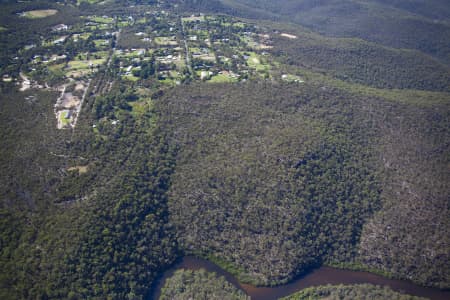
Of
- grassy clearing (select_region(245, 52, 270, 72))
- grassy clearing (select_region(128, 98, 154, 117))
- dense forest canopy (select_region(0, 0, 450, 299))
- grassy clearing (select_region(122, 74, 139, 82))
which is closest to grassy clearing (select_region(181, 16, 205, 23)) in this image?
grassy clearing (select_region(245, 52, 270, 72))

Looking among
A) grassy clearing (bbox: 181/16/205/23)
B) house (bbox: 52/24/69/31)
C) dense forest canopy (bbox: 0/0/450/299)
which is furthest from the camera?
grassy clearing (bbox: 181/16/205/23)

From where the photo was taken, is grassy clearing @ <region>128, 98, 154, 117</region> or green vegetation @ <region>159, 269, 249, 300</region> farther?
grassy clearing @ <region>128, 98, 154, 117</region>

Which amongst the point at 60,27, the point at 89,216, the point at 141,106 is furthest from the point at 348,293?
the point at 60,27

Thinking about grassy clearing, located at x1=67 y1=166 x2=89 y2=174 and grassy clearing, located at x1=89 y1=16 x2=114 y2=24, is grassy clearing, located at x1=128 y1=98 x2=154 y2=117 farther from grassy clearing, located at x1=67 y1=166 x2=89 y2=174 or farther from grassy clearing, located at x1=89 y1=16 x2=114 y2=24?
grassy clearing, located at x1=89 y1=16 x2=114 y2=24

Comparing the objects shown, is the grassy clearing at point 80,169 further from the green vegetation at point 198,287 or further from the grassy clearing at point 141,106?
the green vegetation at point 198,287

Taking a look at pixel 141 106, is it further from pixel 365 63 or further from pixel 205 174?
pixel 365 63

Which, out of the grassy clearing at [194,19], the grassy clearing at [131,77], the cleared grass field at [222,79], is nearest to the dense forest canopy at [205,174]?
the cleared grass field at [222,79]

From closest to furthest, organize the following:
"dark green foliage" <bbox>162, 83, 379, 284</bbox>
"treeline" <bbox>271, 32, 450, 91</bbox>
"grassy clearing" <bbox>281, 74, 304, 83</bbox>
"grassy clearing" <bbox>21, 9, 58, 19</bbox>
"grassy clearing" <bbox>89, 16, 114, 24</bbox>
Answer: "dark green foliage" <bbox>162, 83, 379, 284</bbox>
"grassy clearing" <bbox>281, 74, 304, 83</bbox>
"treeline" <bbox>271, 32, 450, 91</bbox>
"grassy clearing" <bbox>21, 9, 58, 19</bbox>
"grassy clearing" <bbox>89, 16, 114, 24</bbox>
